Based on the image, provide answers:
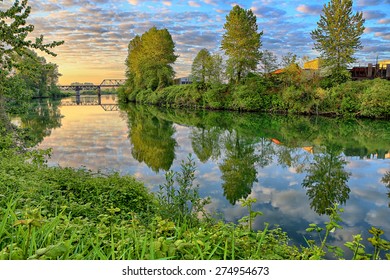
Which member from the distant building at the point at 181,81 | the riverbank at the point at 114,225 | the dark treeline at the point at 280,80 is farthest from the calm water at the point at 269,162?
the distant building at the point at 181,81

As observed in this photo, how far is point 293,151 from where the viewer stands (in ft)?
43.2

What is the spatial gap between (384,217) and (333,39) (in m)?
24.5

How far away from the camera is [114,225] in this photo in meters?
3.02

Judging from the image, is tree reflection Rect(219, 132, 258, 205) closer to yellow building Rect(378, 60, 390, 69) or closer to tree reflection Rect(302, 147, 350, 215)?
tree reflection Rect(302, 147, 350, 215)

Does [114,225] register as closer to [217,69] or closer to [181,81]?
[217,69]

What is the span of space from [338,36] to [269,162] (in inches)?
822

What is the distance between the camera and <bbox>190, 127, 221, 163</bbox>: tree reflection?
→ 1221 cm

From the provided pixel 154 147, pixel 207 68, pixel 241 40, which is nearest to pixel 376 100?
pixel 241 40

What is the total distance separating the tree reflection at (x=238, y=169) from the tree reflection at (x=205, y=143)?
51 cm

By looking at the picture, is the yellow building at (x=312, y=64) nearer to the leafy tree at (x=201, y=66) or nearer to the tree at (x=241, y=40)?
the tree at (x=241, y=40)

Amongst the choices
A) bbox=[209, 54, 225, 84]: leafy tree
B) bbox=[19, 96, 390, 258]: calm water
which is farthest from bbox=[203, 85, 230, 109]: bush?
bbox=[19, 96, 390, 258]: calm water

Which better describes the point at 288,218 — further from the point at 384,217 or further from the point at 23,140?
the point at 23,140

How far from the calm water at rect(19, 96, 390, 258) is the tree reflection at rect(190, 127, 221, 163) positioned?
4 cm

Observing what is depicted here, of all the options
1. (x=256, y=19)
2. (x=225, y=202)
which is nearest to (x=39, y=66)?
(x=225, y=202)
